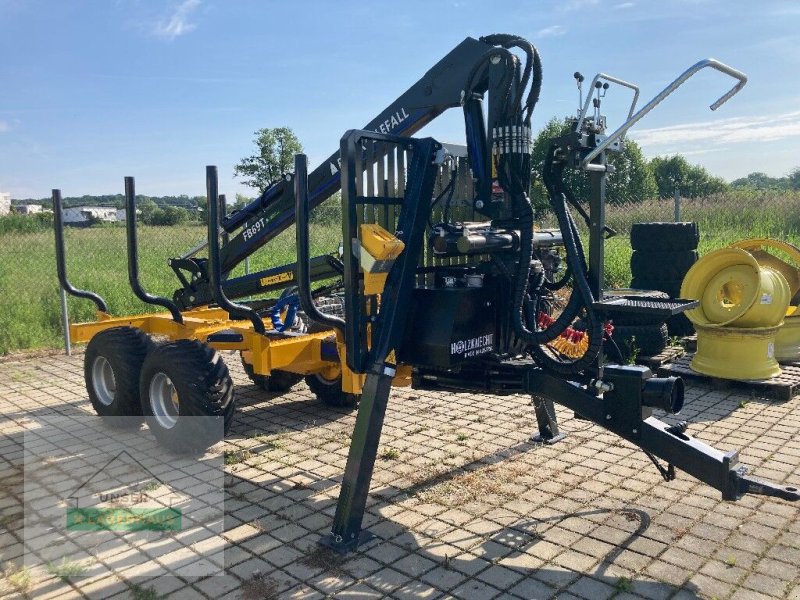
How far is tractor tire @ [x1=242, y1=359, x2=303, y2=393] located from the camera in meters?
7.13

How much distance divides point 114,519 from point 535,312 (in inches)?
112

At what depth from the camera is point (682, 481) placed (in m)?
4.69

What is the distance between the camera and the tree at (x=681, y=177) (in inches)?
2864

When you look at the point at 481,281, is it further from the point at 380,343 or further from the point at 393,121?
the point at 393,121

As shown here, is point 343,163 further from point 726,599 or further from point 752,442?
point 752,442

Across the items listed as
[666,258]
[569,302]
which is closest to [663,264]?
[666,258]

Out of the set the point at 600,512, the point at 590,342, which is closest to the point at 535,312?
the point at 590,342

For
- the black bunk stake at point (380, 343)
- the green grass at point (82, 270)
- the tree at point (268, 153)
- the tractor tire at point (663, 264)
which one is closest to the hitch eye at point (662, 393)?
the black bunk stake at point (380, 343)

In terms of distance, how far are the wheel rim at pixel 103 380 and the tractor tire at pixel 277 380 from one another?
51.6 inches

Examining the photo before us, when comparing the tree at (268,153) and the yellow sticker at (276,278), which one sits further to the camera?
the tree at (268,153)

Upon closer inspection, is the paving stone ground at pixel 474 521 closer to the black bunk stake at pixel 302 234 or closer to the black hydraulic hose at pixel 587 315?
the black hydraulic hose at pixel 587 315

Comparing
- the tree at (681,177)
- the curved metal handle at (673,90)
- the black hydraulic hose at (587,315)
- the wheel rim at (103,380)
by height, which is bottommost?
the wheel rim at (103,380)

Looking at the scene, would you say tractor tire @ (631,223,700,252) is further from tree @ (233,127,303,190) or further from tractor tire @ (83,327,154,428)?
tree @ (233,127,303,190)

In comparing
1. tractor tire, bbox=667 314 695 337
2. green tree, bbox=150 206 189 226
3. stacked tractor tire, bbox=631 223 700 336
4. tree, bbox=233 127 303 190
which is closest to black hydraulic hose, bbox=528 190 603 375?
stacked tractor tire, bbox=631 223 700 336
